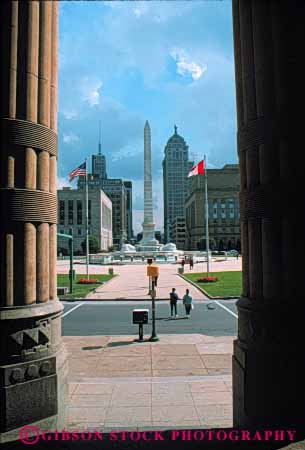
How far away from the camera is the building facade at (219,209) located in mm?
149375

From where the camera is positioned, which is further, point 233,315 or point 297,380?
point 233,315

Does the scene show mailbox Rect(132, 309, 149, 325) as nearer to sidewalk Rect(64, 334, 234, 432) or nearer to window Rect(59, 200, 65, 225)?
sidewalk Rect(64, 334, 234, 432)

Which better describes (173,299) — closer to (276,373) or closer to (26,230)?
(276,373)

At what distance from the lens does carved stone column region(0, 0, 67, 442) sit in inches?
209

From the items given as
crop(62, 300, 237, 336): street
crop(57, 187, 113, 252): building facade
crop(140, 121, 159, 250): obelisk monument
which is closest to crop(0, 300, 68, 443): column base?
crop(62, 300, 237, 336): street

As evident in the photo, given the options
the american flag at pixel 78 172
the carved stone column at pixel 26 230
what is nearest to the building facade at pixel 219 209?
the american flag at pixel 78 172

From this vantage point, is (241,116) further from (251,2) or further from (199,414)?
(199,414)

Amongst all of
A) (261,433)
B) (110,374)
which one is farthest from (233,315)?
(261,433)

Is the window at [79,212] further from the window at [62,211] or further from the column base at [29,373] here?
the column base at [29,373]

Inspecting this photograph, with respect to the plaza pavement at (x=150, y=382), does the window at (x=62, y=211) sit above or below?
above

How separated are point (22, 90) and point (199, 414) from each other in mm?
6014

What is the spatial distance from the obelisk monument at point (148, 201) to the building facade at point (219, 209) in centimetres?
6129

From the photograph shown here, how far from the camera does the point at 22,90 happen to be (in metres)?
5.58

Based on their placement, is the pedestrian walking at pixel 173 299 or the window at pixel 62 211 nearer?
the pedestrian walking at pixel 173 299
